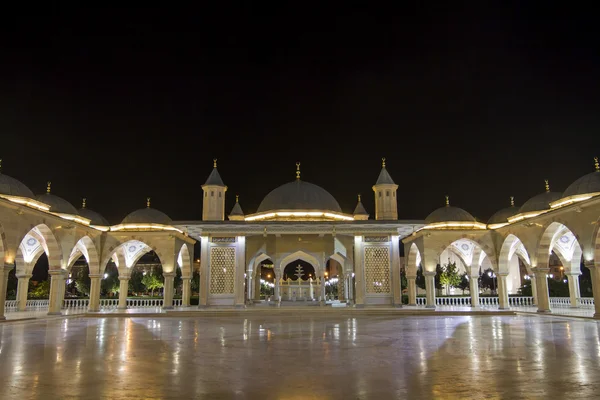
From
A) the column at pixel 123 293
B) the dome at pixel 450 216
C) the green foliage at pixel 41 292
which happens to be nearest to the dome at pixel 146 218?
the column at pixel 123 293

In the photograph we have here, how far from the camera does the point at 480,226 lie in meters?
23.7

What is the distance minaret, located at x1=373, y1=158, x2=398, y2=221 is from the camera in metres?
22.6

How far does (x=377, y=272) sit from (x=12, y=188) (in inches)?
615

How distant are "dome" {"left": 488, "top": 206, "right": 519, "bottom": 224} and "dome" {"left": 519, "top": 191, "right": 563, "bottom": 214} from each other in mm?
1719

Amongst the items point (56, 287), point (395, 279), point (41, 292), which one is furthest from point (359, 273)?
point (41, 292)

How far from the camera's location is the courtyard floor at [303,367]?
451 centimetres

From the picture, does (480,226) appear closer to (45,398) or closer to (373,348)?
(373,348)

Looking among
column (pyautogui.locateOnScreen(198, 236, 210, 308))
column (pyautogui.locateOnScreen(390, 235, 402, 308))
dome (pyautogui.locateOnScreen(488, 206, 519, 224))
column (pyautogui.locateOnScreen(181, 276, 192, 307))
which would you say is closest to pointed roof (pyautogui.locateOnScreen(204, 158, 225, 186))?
column (pyautogui.locateOnScreen(198, 236, 210, 308))

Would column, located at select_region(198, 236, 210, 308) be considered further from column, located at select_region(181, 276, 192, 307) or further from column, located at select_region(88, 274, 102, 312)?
column, located at select_region(181, 276, 192, 307)

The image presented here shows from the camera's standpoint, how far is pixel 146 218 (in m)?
24.0

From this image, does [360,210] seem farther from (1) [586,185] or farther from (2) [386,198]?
(1) [586,185]

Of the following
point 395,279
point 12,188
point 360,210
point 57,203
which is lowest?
point 395,279

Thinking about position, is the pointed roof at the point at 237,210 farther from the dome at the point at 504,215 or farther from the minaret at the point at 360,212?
the dome at the point at 504,215

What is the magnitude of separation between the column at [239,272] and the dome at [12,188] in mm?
9278
